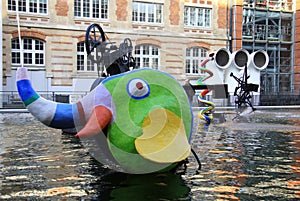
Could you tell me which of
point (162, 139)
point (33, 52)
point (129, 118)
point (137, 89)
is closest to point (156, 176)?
point (162, 139)

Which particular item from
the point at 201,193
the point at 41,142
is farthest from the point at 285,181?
the point at 41,142

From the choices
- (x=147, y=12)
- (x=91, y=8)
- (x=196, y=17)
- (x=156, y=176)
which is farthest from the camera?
(x=196, y=17)

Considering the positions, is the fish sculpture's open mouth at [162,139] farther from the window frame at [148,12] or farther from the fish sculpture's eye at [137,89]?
the window frame at [148,12]

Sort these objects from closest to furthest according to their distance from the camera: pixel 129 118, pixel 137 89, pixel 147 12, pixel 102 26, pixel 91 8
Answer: pixel 129 118 < pixel 137 89 < pixel 102 26 < pixel 91 8 < pixel 147 12

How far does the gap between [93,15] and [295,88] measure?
1933 cm

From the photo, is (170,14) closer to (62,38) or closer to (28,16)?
(62,38)

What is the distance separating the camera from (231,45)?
36000 mm

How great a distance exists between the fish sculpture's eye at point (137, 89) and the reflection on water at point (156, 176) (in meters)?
1.14

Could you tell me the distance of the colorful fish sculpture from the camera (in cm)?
527

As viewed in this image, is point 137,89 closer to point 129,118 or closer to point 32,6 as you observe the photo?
point 129,118

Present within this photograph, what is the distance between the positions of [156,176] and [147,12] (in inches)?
1119

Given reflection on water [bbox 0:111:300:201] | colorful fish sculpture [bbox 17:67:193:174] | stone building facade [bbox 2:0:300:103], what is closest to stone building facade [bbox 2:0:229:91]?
stone building facade [bbox 2:0:300:103]

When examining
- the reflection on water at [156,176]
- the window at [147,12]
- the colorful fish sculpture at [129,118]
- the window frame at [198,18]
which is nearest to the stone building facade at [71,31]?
the window at [147,12]

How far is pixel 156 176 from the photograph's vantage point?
19.2 ft
